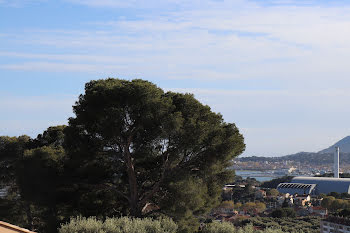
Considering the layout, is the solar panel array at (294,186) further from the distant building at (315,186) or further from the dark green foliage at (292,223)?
the dark green foliage at (292,223)

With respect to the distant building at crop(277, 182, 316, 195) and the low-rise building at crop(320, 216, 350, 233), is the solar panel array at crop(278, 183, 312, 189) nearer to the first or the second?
the distant building at crop(277, 182, 316, 195)

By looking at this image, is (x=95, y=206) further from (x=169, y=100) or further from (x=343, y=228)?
(x=343, y=228)

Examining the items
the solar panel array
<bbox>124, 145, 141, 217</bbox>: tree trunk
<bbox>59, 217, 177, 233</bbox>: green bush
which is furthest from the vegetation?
the solar panel array

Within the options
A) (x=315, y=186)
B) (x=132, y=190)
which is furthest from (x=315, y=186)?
(x=132, y=190)

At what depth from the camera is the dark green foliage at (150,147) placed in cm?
1130

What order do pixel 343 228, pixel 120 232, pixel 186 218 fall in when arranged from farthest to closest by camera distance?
pixel 343 228, pixel 186 218, pixel 120 232

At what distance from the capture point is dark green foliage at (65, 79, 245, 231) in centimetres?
1130

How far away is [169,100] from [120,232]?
413cm

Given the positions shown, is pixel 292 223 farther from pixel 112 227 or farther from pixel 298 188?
pixel 298 188

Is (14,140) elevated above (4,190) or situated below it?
above

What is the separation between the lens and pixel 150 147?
11.8 meters

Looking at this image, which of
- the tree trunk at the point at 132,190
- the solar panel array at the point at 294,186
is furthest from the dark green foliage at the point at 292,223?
the solar panel array at the point at 294,186

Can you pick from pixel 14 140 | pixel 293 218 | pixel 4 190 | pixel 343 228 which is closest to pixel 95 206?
pixel 14 140

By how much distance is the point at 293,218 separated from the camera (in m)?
38.1
